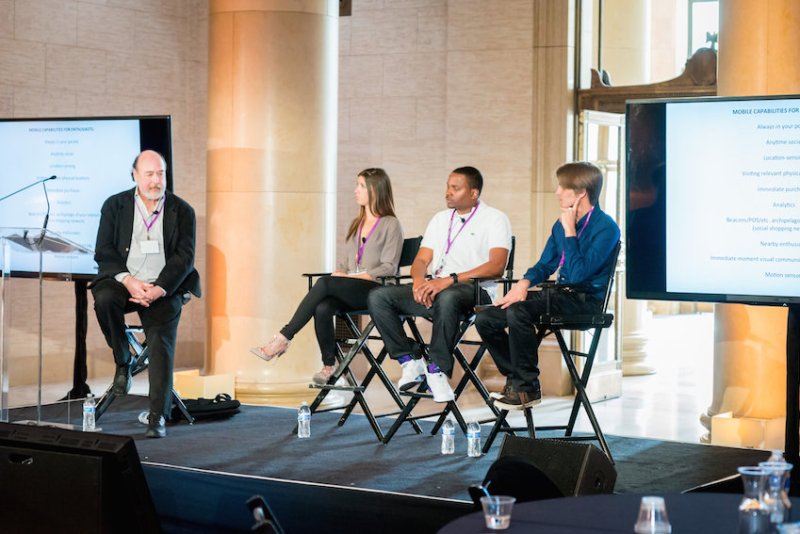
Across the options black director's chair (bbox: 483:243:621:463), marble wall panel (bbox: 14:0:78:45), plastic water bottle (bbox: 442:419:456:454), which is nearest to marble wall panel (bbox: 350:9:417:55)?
marble wall panel (bbox: 14:0:78:45)

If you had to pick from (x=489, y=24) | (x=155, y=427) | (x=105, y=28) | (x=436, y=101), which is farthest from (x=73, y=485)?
(x=105, y=28)

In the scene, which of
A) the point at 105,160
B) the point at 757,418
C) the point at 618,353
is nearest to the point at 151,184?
the point at 105,160

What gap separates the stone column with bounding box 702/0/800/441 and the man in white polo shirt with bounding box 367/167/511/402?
134 cm

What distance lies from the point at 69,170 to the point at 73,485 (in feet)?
11.5

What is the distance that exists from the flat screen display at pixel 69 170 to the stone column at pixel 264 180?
0.70m

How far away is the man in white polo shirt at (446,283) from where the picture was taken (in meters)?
5.55

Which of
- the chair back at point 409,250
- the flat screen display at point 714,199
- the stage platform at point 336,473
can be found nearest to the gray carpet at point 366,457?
the stage platform at point 336,473

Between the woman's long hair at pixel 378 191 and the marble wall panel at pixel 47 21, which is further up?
the marble wall panel at pixel 47 21

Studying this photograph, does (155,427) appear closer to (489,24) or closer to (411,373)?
(411,373)

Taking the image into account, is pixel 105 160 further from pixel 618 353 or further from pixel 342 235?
pixel 618 353

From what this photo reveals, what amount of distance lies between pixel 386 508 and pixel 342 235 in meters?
5.21

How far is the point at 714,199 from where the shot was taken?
493 cm

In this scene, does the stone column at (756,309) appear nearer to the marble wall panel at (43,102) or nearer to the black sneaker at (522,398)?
the black sneaker at (522,398)

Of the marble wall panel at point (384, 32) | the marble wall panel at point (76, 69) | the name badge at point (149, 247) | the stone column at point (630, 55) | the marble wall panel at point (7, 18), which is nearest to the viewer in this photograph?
the name badge at point (149, 247)
